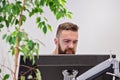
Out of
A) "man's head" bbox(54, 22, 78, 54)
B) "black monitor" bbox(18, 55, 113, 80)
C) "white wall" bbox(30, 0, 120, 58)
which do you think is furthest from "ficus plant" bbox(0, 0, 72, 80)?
"white wall" bbox(30, 0, 120, 58)

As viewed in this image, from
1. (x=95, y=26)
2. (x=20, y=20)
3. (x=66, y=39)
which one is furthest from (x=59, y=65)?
(x=95, y=26)

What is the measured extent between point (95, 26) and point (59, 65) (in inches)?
77.6

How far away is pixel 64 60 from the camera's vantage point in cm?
148

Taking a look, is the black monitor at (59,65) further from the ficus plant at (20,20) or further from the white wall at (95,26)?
the white wall at (95,26)

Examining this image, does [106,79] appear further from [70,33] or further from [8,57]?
[8,57]

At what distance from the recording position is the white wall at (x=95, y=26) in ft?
10.8

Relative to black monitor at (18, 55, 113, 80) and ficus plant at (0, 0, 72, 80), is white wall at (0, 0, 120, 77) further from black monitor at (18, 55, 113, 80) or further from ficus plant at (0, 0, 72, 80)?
ficus plant at (0, 0, 72, 80)

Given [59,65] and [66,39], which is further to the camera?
[66,39]

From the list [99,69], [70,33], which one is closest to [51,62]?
[99,69]

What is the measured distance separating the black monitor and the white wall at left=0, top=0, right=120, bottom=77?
1.84 m

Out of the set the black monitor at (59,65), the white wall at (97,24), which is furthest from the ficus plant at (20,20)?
the white wall at (97,24)

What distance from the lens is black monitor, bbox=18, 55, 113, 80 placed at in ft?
4.84

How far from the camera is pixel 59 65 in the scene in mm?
1474

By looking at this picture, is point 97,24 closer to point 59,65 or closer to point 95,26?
point 95,26
